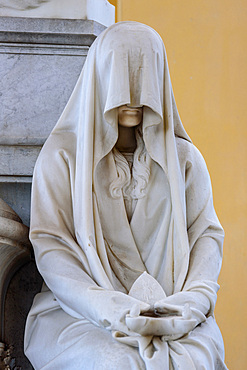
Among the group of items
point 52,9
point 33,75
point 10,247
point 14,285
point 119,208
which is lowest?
point 14,285

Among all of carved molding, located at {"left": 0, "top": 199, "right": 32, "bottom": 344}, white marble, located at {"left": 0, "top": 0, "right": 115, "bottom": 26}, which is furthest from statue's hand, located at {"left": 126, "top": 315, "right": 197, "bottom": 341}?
white marble, located at {"left": 0, "top": 0, "right": 115, "bottom": 26}

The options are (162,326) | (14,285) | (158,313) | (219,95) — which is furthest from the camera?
(219,95)

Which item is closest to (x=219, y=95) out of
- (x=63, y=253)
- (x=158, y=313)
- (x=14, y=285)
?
(x=14, y=285)

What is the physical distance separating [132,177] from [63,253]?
41cm

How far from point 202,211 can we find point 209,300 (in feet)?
1.46

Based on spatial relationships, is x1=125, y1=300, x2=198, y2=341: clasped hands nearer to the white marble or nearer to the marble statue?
the marble statue

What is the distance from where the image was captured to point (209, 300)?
497cm

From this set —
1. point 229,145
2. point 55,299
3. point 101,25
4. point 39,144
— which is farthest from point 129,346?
point 229,145

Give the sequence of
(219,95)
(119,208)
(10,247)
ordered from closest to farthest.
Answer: (119,208) < (10,247) < (219,95)

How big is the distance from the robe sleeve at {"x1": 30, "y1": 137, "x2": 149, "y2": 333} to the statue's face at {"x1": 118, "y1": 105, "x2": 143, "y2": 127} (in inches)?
9.9

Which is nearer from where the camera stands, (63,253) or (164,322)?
(164,322)

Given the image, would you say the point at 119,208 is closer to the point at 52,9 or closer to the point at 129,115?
the point at 129,115

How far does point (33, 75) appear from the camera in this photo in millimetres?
5809

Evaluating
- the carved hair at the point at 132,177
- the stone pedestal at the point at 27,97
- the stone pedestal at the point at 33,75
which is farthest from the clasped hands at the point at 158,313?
the stone pedestal at the point at 33,75
